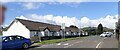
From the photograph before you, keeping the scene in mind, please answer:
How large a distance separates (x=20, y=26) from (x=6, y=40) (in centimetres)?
3237

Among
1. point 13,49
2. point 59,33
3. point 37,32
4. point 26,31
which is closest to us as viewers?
point 13,49

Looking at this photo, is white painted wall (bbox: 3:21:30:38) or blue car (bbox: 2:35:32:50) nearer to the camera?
blue car (bbox: 2:35:32:50)

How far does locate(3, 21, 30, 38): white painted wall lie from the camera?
2036 inches

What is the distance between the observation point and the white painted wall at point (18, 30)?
51719 millimetres

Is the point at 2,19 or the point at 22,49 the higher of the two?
the point at 2,19

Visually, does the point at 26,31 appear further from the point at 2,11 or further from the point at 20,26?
the point at 2,11

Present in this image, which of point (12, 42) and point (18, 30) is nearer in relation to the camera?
point (12, 42)

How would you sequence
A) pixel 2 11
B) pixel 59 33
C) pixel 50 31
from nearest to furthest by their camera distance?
1. pixel 2 11
2. pixel 50 31
3. pixel 59 33

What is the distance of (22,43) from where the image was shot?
21.6 m

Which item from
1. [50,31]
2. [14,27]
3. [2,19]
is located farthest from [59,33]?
[2,19]

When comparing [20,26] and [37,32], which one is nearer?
[20,26]

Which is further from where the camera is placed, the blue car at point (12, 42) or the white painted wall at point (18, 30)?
the white painted wall at point (18, 30)

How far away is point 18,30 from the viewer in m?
53.0

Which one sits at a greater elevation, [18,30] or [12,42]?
[18,30]
